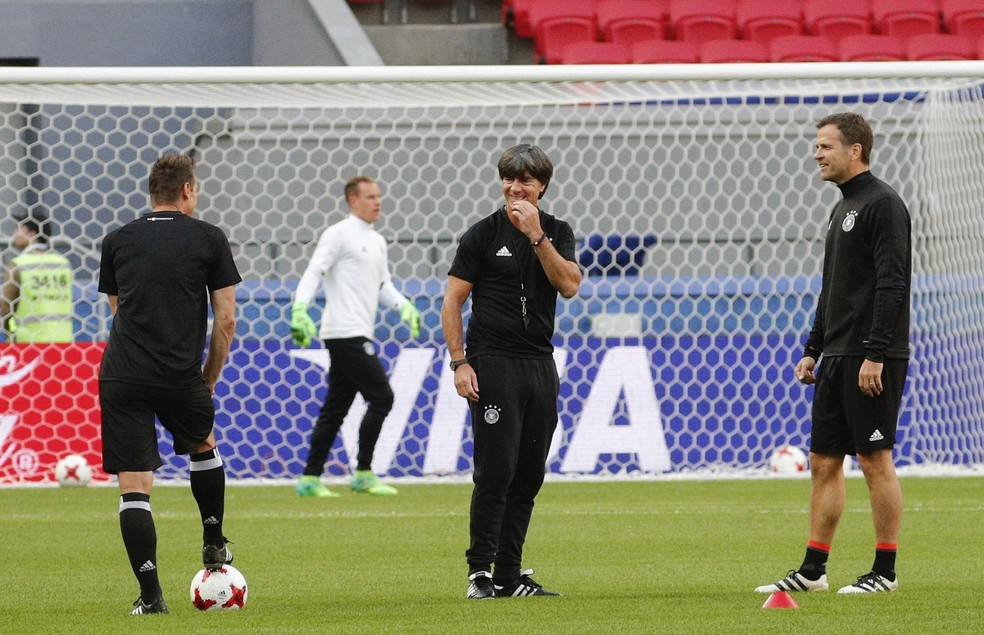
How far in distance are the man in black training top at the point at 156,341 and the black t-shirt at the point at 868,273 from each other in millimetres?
2059

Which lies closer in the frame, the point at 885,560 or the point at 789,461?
the point at 885,560

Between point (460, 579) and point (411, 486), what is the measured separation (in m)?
4.43

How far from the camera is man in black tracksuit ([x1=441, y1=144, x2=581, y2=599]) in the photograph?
5.25 m

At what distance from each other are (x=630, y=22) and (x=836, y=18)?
86.4 inches

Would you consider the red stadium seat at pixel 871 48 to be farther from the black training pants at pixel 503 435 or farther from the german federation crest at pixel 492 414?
the german federation crest at pixel 492 414

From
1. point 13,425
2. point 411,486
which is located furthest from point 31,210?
point 411,486

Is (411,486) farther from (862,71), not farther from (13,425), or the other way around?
(862,71)

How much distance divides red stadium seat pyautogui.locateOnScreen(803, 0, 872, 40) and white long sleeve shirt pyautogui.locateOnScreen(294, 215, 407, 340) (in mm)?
8223

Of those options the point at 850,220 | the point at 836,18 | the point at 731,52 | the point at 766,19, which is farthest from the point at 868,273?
the point at 836,18

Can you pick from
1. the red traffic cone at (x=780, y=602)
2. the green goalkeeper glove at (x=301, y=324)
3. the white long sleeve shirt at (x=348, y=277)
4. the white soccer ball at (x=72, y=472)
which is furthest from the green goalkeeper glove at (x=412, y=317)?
the red traffic cone at (x=780, y=602)

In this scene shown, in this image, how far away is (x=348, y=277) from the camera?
9594 millimetres

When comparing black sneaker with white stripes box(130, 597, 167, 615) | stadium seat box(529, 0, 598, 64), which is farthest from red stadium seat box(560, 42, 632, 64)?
black sneaker with white stripes box(130, 597, 167, 615)

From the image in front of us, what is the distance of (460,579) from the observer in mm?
5938

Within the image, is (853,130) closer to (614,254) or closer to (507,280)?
(507,280)
